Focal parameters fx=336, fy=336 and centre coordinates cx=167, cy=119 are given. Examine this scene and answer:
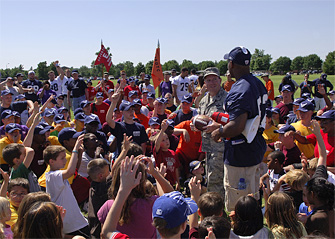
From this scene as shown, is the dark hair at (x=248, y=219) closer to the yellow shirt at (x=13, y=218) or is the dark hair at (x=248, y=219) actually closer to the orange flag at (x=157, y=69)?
the yellow shirt at (x=13, y=218)

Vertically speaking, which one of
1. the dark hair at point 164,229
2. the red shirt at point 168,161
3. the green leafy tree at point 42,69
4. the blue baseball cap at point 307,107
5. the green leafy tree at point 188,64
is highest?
the green leafy tree at point 188,64

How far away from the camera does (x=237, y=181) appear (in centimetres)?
400

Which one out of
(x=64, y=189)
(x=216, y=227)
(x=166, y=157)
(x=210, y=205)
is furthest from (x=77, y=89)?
(x=216, y=227)

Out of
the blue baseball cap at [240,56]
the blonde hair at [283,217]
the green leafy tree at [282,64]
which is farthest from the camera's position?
the green leafy tree at [282,64]

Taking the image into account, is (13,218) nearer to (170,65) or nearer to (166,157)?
(166,157)

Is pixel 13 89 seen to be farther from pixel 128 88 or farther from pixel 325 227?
pixel 325 227

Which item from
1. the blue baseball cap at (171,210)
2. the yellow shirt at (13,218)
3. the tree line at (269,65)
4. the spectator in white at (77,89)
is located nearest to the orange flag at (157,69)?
the spectator in white at (77,89)

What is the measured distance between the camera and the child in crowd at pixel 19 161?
4.71 meters

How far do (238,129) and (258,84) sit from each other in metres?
0.64

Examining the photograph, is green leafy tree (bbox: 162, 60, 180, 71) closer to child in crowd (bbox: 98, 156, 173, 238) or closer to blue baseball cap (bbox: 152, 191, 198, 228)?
child in crowd (bbox: 98, 156, 173, 238)

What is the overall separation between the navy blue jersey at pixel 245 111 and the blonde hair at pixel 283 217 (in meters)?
0.65

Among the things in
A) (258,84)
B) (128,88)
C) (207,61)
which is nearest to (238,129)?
(258,84)

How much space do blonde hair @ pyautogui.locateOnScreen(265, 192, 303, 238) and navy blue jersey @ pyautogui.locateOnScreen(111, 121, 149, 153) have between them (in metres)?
3.54

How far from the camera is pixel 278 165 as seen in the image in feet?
17.3
